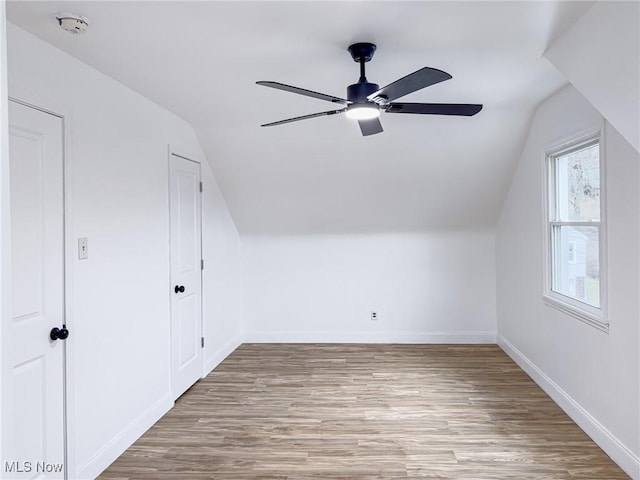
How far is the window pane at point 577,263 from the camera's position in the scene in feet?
9.83

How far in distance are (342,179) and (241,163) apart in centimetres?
105

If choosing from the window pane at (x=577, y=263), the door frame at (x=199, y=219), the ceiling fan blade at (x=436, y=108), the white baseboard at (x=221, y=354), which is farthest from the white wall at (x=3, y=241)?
the window pane at (x=577, y=263)

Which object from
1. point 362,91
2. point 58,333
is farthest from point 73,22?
point 58,333

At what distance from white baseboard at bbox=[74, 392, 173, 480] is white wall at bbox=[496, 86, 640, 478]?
119 inches

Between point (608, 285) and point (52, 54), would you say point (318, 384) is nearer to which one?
point (608, 285)

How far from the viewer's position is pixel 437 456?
2688 mm

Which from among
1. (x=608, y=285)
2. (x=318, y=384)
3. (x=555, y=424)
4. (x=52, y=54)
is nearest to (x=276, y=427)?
(x=318, y=384)

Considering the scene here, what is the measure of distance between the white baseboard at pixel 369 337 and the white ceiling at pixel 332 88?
1264mm

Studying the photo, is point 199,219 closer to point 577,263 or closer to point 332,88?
point 332,88

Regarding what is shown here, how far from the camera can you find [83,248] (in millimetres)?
2453

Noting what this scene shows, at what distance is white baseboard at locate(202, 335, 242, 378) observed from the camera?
425 cm

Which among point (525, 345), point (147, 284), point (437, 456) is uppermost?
point (147, 284)

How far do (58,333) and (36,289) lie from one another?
26cm

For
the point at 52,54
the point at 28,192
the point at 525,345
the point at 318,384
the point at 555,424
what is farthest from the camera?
the point at 525,345
